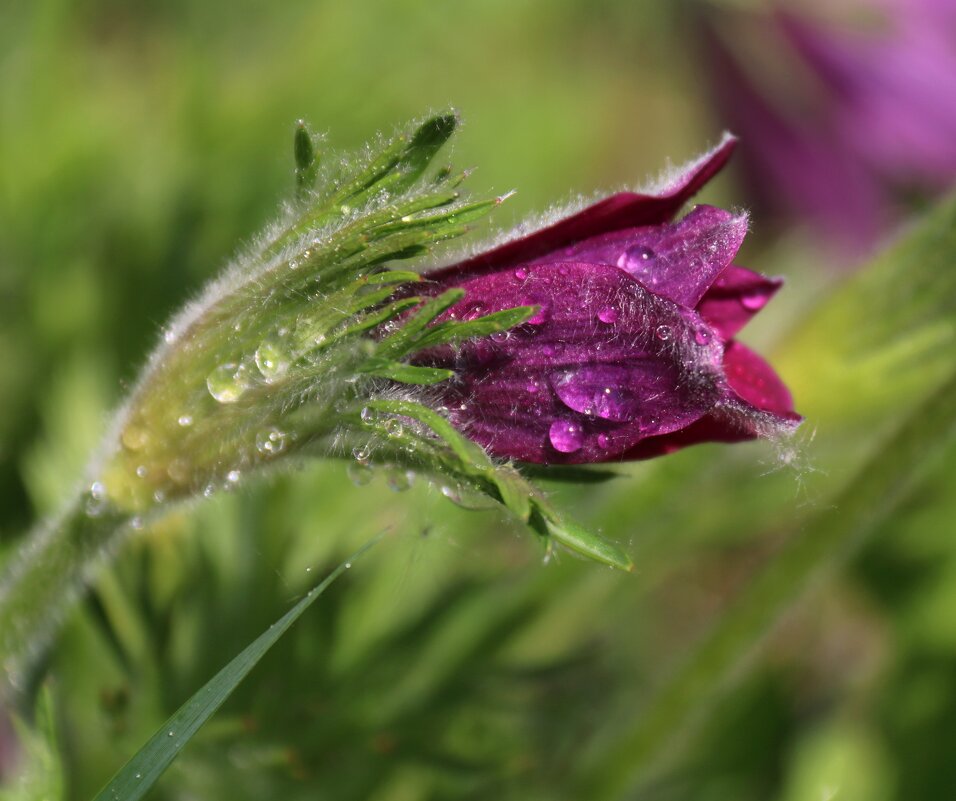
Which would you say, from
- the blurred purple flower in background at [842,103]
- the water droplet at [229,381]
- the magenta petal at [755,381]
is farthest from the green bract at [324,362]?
the blurred purple flower in background at [842,103]

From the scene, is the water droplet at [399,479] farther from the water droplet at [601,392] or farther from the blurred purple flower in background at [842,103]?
the blurred purple flower in background at [842,103]

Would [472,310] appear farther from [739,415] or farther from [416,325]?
[739,415]

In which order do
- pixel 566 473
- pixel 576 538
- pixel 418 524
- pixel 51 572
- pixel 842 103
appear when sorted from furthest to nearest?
pixel 842 103, pixel 418 524, pixel 51 572, pixel 566 473, pixel 576 538

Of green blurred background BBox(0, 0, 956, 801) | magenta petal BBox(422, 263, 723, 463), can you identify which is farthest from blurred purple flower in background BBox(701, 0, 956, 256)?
magenta petal BBox(422, 263, 723, 463)

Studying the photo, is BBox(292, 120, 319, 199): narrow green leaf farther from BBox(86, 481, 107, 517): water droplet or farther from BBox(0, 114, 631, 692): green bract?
BBox(86, 481, 107, 517): water droplet

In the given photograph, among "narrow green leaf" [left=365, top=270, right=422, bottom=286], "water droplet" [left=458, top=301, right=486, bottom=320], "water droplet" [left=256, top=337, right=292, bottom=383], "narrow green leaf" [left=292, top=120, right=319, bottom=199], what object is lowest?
"water droplet" [left=256, top=337, right=292, bottom=383]

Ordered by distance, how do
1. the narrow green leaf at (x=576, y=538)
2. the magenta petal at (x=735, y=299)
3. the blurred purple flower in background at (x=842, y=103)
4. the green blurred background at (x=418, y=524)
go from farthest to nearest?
1. the blurred purple flower in background at (x=842, y=103)
2. the green blurred background at (x=418, y=524)
3. the magenta petal at (x=735, y=299)
4. the narrow green leaf at (x=576, y=538)

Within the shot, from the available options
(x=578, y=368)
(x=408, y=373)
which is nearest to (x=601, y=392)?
(x=578, y=368)
